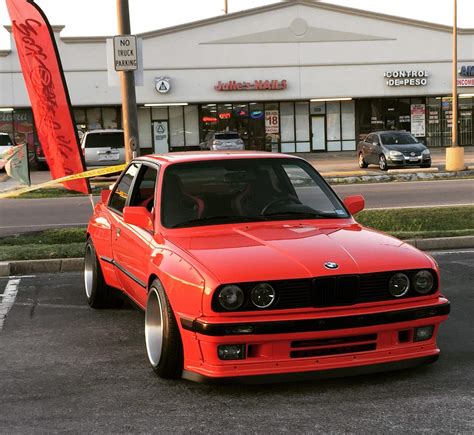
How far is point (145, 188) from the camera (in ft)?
20.1

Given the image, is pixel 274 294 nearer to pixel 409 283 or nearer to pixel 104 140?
pixel 409 283

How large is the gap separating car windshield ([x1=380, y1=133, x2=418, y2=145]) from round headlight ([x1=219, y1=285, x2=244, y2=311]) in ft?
80.6

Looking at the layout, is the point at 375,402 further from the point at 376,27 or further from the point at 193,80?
the point at 376,27

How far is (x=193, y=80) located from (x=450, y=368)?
3476cm

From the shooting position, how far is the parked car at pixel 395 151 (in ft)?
88.7

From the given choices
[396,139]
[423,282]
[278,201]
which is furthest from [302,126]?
[423,282]

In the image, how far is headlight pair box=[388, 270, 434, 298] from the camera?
14.5 feet

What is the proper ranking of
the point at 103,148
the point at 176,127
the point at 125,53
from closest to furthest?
1. the point at 125,53
2. the point at 103,148
3. the point at 176,127

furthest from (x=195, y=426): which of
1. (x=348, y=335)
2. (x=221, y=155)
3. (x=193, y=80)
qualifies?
(x=193, y=80)

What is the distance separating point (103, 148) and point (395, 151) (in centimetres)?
1086

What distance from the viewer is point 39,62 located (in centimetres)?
1069

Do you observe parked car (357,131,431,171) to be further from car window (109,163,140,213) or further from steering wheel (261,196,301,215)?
steering wheel (261,196,301,215)

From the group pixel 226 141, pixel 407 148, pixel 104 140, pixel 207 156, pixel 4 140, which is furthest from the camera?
pixel 226 141

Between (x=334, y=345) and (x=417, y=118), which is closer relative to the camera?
(x=334, y=345)
